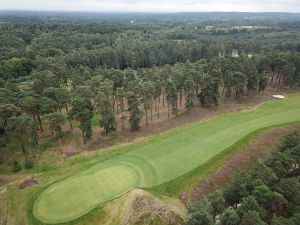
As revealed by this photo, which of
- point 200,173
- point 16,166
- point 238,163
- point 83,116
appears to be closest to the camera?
point 200,173

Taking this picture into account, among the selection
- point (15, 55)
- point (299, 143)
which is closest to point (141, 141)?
point (299, 143)

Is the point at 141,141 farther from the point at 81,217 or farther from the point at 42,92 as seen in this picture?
the point at 42,92

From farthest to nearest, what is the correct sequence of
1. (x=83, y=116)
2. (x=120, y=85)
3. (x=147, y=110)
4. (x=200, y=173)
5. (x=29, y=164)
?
(x=120, y=85) → (x=147, y=110) → (x=83, y=116) → (x=29, y=164) → (x=200, y=173)

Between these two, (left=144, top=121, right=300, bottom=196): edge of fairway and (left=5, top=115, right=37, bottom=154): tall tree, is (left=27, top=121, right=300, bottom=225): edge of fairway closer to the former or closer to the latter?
(left=144, top=121, right=300, bottom=196): edge of fairway

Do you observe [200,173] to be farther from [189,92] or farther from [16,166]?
[16,166]

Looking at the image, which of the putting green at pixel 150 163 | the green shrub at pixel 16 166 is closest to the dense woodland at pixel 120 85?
the green shrub at pixel 16 166

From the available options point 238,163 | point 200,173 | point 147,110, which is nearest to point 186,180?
point 200,173

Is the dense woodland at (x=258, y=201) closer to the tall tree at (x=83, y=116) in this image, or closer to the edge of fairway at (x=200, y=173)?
the edge of fairway at (x=200, y=173)
